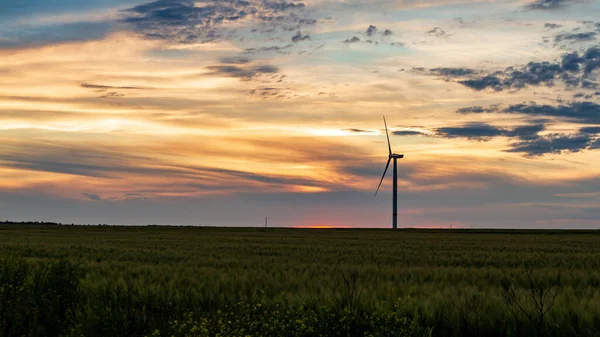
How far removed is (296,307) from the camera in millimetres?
10031

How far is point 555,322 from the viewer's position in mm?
8562

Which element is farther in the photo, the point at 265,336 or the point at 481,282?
the point at 481,282

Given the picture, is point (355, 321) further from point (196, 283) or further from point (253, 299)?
point (196, 283)

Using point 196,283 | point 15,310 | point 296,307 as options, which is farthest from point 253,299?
point 15,310

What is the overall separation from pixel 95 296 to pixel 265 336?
4646 mm

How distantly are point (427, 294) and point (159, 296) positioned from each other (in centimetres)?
524

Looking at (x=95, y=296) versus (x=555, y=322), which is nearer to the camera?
(x=555, y=322)

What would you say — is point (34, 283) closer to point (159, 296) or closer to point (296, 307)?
point (159, 296)

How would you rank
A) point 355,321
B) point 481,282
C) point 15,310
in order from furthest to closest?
point 481,282 < point 15,310 < point 355,321

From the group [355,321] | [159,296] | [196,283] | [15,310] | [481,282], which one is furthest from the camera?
[481,282]

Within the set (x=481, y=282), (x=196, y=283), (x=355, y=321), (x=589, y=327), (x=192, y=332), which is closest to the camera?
(x=589, y=327)

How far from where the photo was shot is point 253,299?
10.9m

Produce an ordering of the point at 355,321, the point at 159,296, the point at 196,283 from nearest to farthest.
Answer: the point at 355,321, the point at 159,296, the point at 196,283

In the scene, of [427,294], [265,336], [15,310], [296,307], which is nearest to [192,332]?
[265,336]
